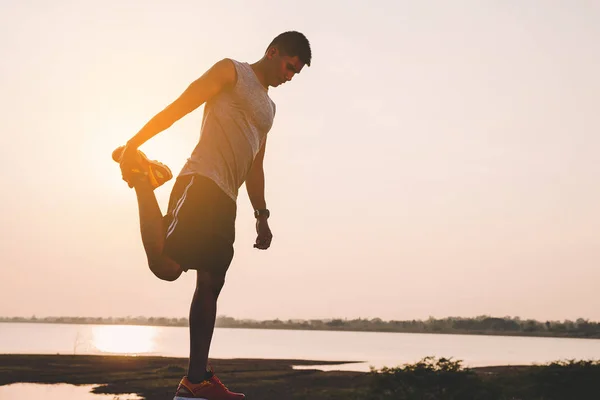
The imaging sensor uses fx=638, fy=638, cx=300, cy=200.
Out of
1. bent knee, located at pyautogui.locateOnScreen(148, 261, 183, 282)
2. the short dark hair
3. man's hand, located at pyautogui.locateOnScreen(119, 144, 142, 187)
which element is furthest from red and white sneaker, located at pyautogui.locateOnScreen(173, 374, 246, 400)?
the short dark hair

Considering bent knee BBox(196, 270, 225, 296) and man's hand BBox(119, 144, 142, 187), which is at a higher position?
man's hand BBox(119, 144, 142, 187)

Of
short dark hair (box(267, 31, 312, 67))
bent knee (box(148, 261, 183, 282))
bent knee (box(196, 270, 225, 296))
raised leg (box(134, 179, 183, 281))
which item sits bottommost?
bent knee (box(196, 270, 225, 296))

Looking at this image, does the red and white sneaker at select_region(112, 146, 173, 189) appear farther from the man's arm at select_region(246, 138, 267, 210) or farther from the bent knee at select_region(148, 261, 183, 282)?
the man's arm at select_region(246, 138, 267, 210)

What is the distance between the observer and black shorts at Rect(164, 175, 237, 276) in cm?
389

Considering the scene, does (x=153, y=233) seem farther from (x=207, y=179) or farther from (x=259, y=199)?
(x=259, y=199)

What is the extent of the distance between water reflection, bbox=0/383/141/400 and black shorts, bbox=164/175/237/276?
1192 inches

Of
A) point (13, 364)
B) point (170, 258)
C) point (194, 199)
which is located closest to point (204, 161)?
point (194, 199)

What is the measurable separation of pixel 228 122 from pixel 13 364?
56.8 metres

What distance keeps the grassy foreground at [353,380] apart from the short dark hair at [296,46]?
61.2 ft

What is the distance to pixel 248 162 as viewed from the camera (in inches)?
170

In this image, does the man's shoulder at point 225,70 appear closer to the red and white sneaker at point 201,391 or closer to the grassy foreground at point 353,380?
the red and white sneaker at point 201,391

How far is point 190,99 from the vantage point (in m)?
3.98

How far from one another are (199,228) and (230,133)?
2.15 feet

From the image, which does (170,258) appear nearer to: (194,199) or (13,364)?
(194,199)
